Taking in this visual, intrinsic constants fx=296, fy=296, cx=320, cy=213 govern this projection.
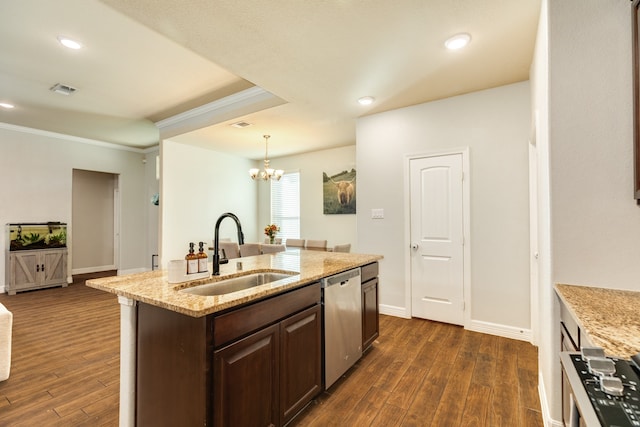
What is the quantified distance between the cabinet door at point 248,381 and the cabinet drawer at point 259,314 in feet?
0.14

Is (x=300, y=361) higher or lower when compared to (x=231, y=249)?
lower

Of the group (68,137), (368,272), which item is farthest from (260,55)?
(68,137)

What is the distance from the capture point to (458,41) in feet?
7.82

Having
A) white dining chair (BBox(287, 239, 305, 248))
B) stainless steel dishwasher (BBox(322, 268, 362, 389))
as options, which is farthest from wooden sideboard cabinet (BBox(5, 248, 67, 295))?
stainless steel dishwasher (BBox(322, 268, 362, 389))

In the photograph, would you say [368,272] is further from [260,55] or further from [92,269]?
[92,269]

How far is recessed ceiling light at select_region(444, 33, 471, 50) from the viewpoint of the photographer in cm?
233

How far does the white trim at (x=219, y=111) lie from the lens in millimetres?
3721

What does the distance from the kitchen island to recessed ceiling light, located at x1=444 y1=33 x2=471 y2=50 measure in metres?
2.14

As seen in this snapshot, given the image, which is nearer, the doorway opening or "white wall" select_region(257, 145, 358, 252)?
"white wall" select_region(257, 145, 358, 252)

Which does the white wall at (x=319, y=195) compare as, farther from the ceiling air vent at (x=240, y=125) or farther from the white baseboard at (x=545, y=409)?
the white baseboard at (x=545, y=409)

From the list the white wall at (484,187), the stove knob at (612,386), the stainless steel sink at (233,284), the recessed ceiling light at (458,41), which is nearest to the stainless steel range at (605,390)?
the stove knob at (612,386)

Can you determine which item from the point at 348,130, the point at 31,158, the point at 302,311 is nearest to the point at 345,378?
the point at 302,311

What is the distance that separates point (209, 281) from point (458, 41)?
2604 mm

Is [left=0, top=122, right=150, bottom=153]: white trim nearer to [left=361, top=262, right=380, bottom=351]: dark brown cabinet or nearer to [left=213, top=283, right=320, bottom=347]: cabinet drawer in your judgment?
[left=361, top=262, right=380, bottom=351]: dark brown cabinet
